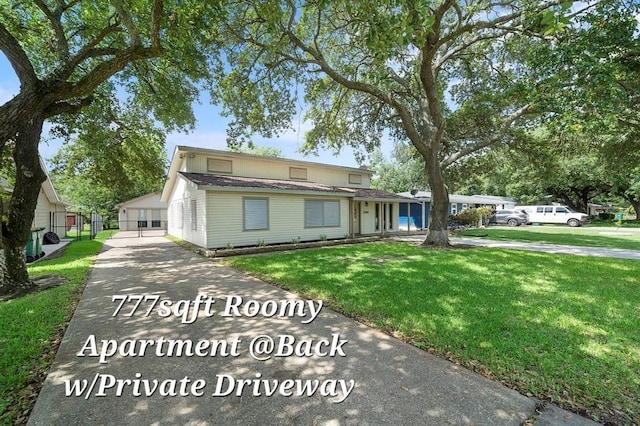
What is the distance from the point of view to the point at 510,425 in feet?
6.99

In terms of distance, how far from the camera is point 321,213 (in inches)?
549

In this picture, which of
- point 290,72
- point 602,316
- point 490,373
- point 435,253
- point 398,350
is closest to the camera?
point 490,373

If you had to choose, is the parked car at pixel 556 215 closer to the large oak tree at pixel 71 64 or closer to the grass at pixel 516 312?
the grass at pixel 516 312

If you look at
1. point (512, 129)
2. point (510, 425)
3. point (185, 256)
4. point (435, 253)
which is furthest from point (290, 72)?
point (510, 425)

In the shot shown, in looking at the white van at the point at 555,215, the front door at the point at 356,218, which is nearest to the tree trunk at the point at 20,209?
the front door at the point at 356,218

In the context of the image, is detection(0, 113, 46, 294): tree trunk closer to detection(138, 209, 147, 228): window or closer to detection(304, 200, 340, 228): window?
detection(304, 200, 340, 228): window

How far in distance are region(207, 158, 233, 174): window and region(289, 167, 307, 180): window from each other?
11.1ft

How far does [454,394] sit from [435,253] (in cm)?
809

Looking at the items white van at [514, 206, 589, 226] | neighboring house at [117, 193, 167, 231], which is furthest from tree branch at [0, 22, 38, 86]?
white van at [514, 206, 589, 226]

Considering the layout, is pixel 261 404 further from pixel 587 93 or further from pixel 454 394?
pixel 587 93

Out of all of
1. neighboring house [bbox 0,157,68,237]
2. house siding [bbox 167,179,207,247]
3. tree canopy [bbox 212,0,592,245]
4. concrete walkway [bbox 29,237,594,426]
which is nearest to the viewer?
concrete walkway [bbox 29,237,594,426]

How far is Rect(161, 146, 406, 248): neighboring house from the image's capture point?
11039 mm

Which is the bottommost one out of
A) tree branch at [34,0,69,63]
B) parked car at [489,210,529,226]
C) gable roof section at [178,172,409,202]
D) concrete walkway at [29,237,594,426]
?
concrete walkway at [29,237,594,426]

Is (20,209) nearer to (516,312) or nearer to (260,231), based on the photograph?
(260,231)
